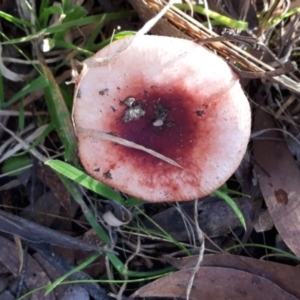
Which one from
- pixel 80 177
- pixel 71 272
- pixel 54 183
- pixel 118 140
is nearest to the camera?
pixel 118 140

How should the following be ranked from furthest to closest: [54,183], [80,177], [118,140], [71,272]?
1. [54,183]
2. [71,272]
3. [80,177]
4. [118,140]

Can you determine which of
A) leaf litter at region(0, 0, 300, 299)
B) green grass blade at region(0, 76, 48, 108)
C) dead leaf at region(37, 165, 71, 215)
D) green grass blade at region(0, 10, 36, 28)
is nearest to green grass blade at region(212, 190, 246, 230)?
leaf litter at region(0, 0, 300, 299)

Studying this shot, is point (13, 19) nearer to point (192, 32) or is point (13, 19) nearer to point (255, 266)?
point (192, 32)

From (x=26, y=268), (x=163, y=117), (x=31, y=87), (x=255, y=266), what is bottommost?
(x=26, y=268)

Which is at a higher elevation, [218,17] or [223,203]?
[218,17]

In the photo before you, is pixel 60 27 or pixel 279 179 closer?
pixel 60 27

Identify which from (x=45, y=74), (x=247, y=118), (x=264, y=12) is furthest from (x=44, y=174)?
(x=264, y=12)

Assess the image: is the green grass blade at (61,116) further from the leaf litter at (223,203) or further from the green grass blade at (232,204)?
the green grass blade at (232,204)

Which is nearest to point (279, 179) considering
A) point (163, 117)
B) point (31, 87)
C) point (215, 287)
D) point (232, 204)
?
point (232, 204)

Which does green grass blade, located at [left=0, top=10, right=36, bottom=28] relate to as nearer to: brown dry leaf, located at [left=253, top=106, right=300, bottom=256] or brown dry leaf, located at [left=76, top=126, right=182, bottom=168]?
brown dry leaf, located at [left=76, top=126, right=182, bottom=168]
